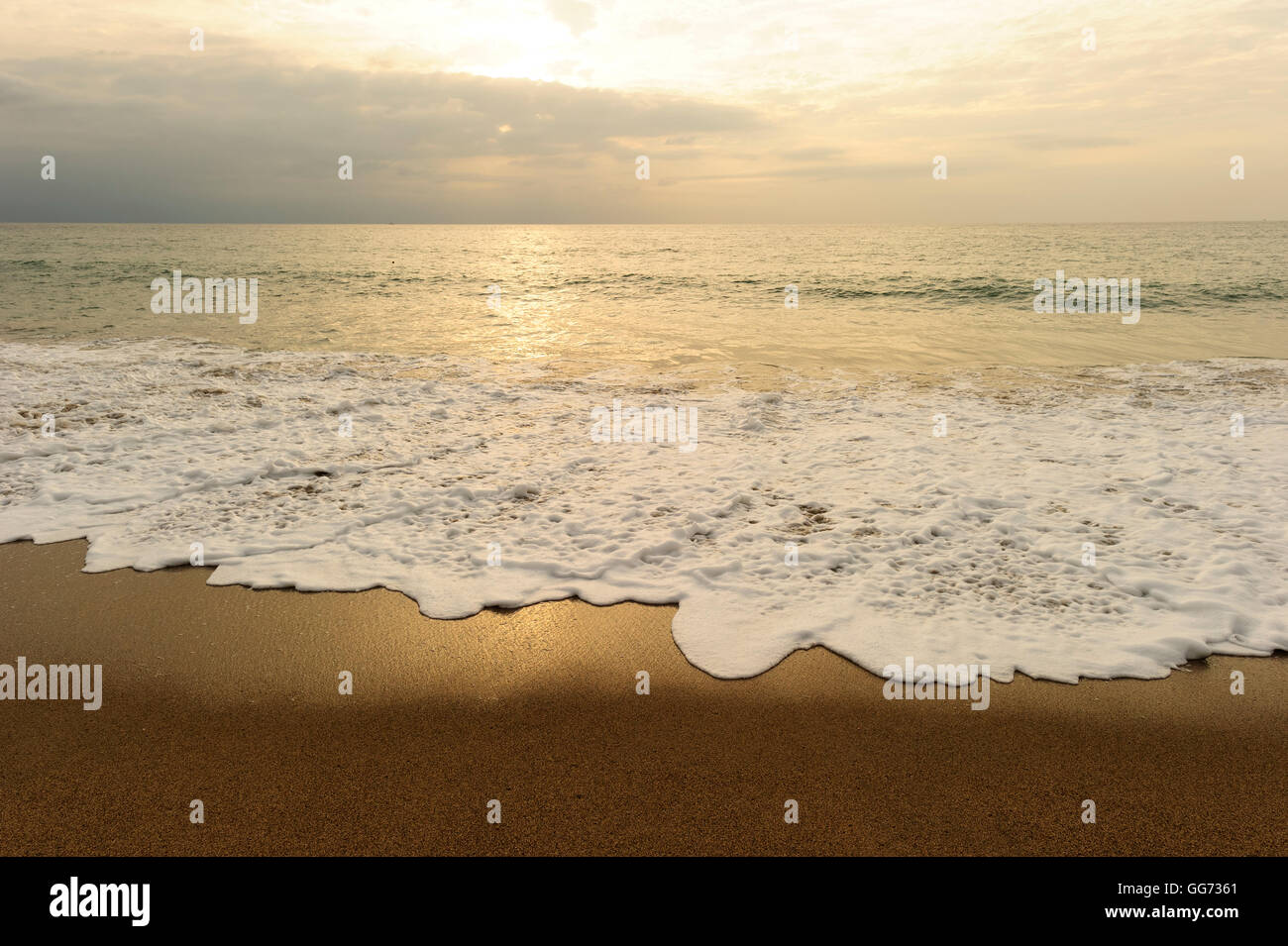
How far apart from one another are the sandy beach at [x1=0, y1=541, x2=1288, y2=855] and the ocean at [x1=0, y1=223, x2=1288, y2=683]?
17.6 inches

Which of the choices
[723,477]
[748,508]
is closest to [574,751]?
[748,508]

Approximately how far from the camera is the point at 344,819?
127 inches

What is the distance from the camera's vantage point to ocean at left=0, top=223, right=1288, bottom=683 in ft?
17.1

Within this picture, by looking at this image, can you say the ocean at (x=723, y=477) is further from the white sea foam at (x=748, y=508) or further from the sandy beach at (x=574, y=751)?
the sandy beach at (x=574, y=751)

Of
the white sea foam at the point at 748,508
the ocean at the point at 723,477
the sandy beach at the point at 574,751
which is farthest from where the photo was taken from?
the ocean at the point at 723,477

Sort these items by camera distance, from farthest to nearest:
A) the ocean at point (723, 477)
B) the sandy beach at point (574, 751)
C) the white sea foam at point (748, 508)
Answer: the ocean at point (723, 477) < the white sea foam at point (748, 508) < the sandy beach at point (574, 751)

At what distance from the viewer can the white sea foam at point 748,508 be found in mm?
5039

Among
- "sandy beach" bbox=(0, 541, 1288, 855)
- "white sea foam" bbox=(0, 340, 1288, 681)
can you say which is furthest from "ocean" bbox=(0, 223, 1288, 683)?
"sandy beach" bbox=(0, 541, 1288, 855)

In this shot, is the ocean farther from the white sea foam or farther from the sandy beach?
the sandy beach

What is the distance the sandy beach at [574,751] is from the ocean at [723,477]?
0.45 meters

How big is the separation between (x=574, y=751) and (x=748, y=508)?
3791mm

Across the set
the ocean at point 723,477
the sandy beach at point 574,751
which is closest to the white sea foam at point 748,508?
the ocean at point 723,477
